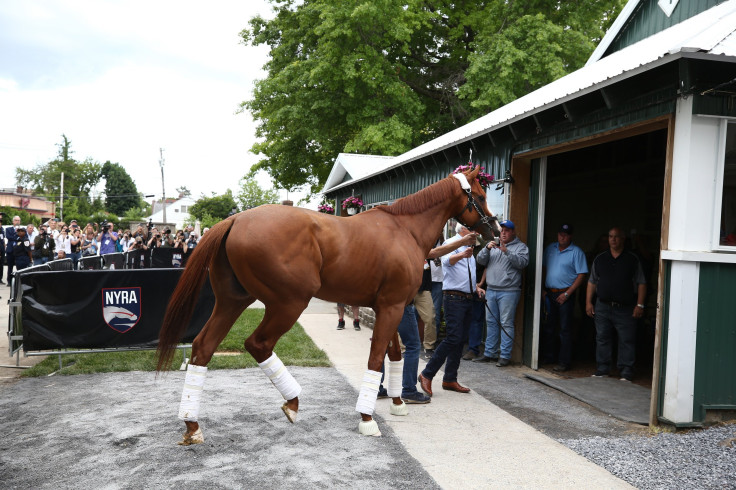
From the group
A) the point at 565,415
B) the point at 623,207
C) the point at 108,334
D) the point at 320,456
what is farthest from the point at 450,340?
the point at 623,207

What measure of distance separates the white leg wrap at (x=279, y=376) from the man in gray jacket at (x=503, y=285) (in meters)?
3.55

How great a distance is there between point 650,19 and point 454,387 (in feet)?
29.3

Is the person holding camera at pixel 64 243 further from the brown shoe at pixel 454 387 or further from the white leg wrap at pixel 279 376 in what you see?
the white leg wrap at pixel 279 376

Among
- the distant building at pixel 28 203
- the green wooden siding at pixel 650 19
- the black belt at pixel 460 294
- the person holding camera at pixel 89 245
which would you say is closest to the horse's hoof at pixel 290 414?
the black belt at pixel 460 294

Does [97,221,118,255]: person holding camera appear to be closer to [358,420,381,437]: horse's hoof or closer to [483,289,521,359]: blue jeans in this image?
[483,289,521,359]: blue jeans

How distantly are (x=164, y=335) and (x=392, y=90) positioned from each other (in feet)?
55.7

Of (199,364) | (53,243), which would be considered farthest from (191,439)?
(53,243)

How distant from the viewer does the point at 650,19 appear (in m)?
10.6

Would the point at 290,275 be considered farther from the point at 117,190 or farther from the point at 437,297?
the point at 117,190

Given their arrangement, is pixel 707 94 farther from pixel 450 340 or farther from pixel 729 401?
pixel 450 340

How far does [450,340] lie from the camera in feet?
18.9

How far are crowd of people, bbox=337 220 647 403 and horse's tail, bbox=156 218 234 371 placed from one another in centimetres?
220

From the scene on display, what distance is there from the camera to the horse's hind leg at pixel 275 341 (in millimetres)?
4184

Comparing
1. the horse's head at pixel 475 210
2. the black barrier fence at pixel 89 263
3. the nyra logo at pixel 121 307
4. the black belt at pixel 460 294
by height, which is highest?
the horse's head at pixel 475 210
